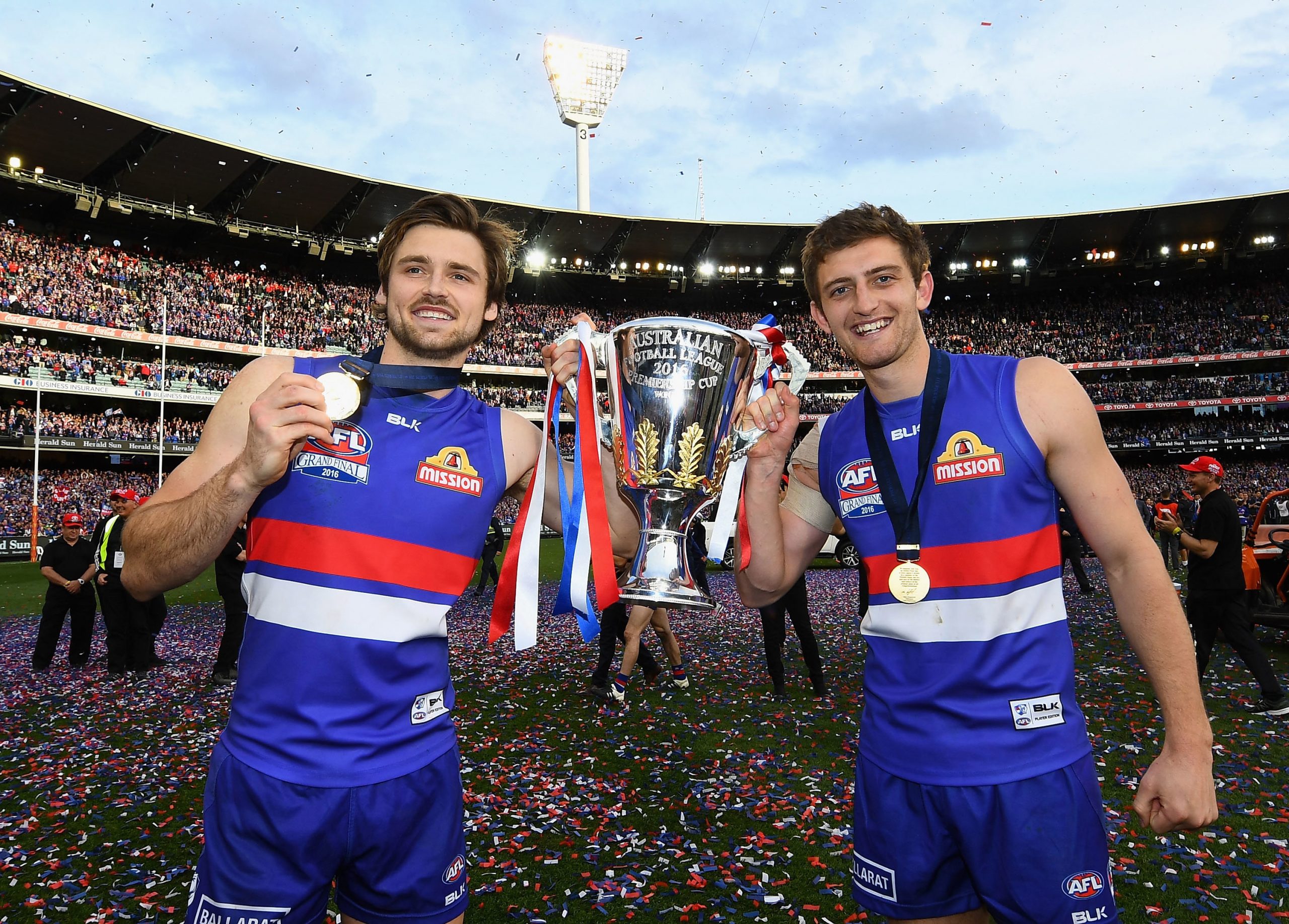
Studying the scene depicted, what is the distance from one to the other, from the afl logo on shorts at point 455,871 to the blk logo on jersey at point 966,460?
5.34ft

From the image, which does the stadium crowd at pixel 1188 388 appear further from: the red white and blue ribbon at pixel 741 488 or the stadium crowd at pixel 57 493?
the stadium crowd at pixel 57 493

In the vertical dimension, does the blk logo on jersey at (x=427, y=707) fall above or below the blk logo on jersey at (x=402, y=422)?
below

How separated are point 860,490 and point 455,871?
151 cm

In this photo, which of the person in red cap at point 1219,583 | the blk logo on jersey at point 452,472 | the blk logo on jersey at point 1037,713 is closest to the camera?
the blk logo on jersey at point 1037,713

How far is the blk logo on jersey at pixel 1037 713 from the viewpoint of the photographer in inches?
Result: 71.7

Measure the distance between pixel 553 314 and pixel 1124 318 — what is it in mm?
32034

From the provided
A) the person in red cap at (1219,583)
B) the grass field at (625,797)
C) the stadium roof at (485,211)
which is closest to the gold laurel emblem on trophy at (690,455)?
the grass field at (625,797)

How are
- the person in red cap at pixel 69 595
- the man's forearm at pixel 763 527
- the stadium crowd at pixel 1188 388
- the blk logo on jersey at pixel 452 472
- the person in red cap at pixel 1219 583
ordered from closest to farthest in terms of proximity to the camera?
the blk logo on jersey at pixel 452 472 → the man's forearm at pixel 763 527 → the person in red cap at pixel 1219 583 → the person in red cap at pixel 69 595 → the stadium crowd at pixel 1188 388

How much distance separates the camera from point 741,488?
2281 mm

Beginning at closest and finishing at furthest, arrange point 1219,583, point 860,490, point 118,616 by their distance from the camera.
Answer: point 860,490 → point 1219,583 → point 118,616

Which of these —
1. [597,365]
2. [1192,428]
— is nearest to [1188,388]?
[1192,428]

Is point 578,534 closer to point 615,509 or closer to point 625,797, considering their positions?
point 615,509

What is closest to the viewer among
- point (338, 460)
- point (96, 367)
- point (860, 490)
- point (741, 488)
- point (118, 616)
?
point (338, 460)

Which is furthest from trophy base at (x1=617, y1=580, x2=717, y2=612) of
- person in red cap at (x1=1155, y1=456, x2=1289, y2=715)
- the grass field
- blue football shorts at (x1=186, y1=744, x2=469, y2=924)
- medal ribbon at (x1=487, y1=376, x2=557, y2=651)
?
person in red cap at (x1=1155, y1=456, x2=1289, y2=715)
